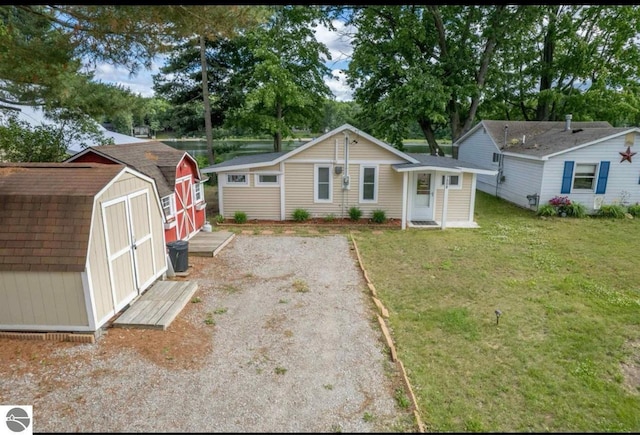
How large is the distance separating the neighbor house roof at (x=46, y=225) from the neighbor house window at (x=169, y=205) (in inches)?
139

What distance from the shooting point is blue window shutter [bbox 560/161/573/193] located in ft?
48.4

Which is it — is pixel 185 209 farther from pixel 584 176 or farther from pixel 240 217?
pixel 584 176

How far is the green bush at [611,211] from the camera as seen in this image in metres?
14.6

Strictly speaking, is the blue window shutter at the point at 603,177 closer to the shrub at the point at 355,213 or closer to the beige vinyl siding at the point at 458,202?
the beige vinyl siding at the point at 458,202

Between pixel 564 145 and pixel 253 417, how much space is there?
627 inches

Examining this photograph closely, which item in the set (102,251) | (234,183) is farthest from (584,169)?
(102,251)

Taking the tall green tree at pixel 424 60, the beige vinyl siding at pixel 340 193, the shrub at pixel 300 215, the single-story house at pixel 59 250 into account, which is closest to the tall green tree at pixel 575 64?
the tall green tree at pixel 424 60

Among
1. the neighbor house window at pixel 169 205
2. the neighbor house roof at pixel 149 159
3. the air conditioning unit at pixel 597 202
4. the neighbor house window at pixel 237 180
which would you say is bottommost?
the air conditioning unit at pixel 597 202

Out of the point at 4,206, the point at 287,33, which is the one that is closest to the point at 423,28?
the point at 287,33

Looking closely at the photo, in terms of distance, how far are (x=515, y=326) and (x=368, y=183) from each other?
7891 mm

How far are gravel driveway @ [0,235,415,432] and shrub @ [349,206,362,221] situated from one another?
6235 millimetres

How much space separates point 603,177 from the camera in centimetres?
1480

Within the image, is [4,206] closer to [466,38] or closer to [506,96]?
[466,38]

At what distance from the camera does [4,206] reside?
217 inches
